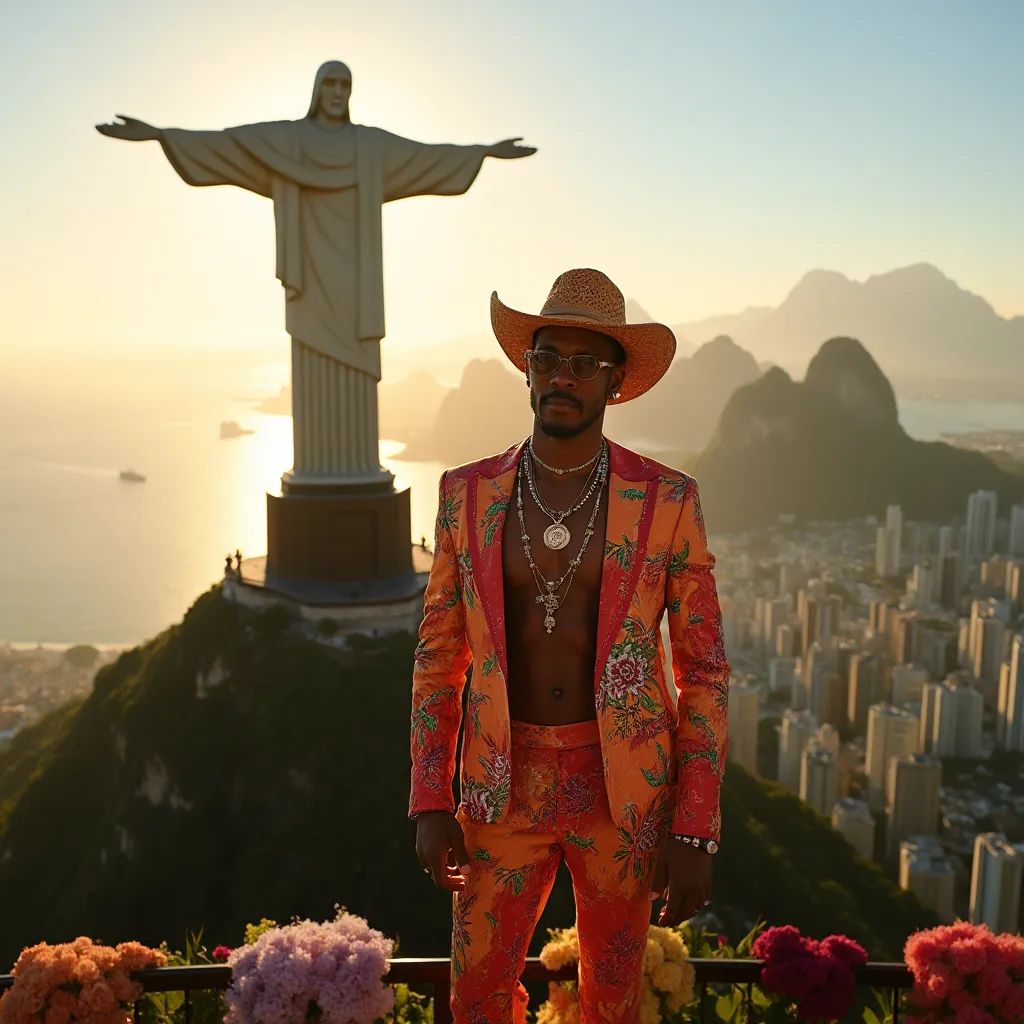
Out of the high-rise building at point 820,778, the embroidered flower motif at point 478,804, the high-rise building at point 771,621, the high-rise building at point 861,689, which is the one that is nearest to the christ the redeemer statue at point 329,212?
the embroidered flower motif at point 478,804

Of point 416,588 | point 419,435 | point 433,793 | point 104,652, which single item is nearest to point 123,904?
point 416,588

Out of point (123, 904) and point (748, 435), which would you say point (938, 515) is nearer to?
point (748, 435)

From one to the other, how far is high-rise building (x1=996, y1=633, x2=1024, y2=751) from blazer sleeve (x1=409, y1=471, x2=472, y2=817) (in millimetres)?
24140

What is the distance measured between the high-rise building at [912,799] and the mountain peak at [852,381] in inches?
1565

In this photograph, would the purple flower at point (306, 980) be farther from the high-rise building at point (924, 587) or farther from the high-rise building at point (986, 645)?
the high-rise building at point (924, 587)

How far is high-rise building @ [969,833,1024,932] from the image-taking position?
1602cm

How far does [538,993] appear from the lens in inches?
338

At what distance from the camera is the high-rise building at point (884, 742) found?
2133 cm

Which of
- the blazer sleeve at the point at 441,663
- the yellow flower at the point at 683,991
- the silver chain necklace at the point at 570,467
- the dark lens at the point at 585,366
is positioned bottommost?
the yellow flower at the point at 683,991

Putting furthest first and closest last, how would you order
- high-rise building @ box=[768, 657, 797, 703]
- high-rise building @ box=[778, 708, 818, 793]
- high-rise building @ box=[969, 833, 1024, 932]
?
high-rise building @ box=[768, 657, 797, 703]
high-rise building @ box=[778, 708, 818, 793]
high-rise building @ box=[969, 833, 1024, 932]

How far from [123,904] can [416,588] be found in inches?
165

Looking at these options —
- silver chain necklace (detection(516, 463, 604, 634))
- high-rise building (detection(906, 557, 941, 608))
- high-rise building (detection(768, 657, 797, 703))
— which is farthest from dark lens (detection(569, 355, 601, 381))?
high-rise building (detection(906, 557, 941, 608))

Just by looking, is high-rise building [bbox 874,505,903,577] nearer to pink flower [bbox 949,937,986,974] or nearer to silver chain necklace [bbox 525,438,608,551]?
pink flower [bbox 949,937,986,974]

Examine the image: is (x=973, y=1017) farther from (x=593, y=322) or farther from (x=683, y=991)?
(x=593, y=322)
